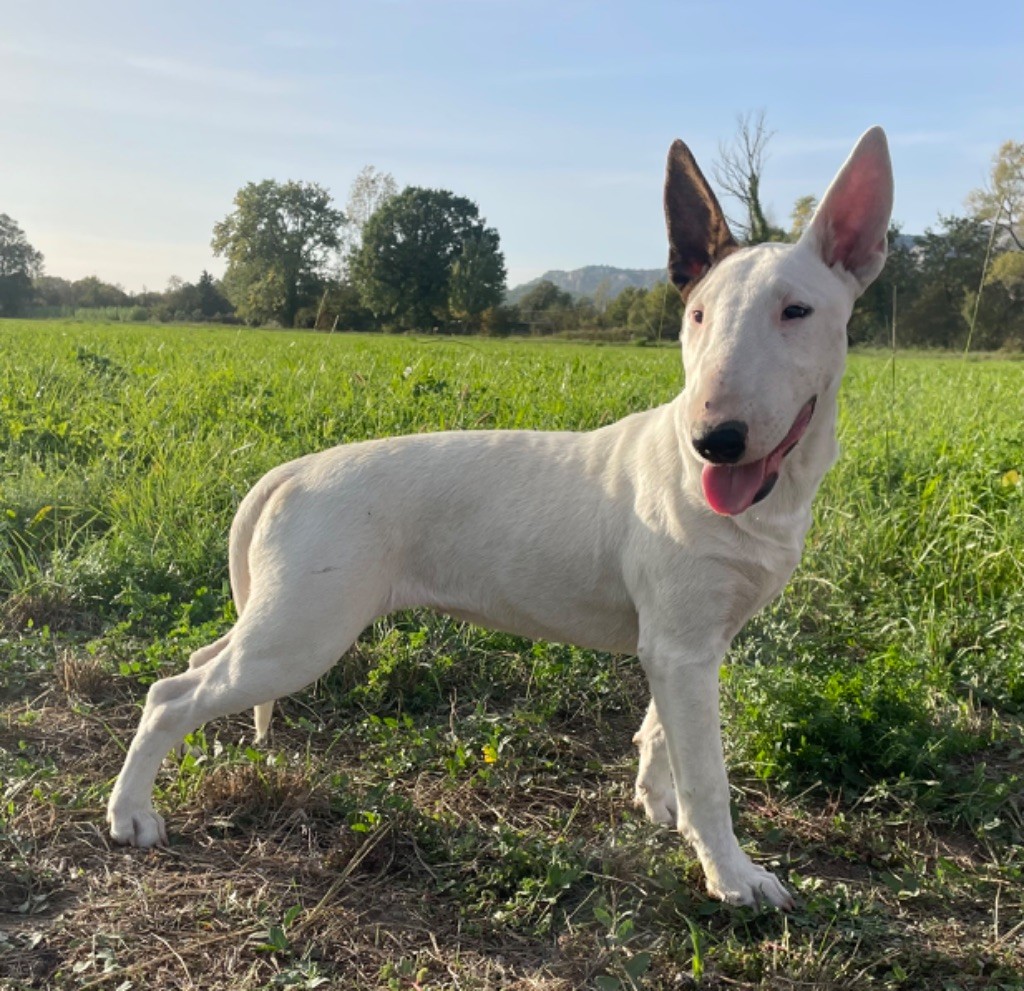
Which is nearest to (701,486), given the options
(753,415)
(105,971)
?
(753,415)

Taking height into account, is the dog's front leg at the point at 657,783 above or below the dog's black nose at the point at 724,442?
below

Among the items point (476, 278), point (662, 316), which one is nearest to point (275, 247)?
point (476, 278)

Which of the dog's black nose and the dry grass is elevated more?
the dog's black nose

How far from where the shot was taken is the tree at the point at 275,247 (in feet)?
97.0

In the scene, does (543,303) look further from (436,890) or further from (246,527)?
(436,890)

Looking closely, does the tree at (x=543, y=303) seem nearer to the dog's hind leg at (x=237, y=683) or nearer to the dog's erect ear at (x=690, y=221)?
the dog's erect ear at (x=690, y=221)

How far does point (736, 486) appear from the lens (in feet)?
7.55

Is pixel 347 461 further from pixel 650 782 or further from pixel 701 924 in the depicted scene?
pixel 701 924

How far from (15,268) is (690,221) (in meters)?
69.3

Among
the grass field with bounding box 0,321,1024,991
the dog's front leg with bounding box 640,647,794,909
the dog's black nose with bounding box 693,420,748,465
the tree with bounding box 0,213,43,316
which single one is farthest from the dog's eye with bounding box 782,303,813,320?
the tree with bounding box 0,213,43,316

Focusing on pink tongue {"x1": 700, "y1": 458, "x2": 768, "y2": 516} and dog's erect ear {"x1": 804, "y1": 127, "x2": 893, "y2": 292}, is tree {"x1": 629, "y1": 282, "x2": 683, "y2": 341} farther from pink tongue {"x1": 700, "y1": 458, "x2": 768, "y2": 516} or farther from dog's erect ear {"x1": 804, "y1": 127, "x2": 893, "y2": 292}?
pink tongue {"x1": 700, "y1": 458, "x2": 768, "y2": 516}

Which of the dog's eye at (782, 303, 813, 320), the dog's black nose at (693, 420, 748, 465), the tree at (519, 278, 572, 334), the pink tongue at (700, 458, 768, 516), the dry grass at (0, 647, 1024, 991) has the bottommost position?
the dry grass at (0, 647, 1024, 991)

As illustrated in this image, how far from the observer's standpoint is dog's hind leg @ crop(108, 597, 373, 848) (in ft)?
8.73

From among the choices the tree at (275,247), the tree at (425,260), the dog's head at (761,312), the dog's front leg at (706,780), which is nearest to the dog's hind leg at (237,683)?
the dog's front leg at (706,780)
